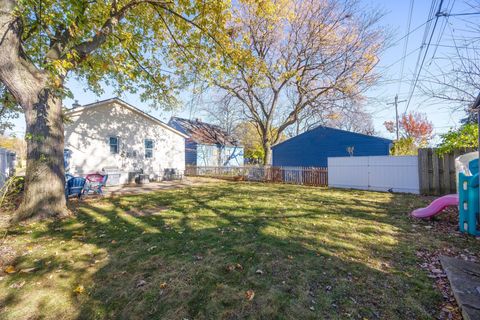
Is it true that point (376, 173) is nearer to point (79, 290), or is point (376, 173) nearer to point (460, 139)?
point (460, 139)

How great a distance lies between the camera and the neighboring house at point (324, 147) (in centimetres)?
1588

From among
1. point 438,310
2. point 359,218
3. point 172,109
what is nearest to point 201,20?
point 172,109

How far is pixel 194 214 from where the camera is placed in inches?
243

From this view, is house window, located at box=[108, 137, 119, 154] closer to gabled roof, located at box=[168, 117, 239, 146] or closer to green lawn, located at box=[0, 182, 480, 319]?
green lawn, located at box=[0, 182, 480, 319]

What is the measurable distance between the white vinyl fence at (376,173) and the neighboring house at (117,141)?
11686 mm

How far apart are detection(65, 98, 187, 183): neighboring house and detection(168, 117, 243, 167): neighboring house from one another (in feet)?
20.4

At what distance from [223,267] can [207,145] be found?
21750mm

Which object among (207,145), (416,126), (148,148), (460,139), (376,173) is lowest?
(376,173)

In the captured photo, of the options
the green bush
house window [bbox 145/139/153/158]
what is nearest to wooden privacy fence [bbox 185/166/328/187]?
the green bush

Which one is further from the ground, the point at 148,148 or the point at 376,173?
the point at 148,148

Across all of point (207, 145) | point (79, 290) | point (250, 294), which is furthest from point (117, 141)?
point (250, 294)

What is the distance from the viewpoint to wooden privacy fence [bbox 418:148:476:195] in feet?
28.1

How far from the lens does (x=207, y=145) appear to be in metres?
24.5

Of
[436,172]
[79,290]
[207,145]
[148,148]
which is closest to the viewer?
[79,290]
